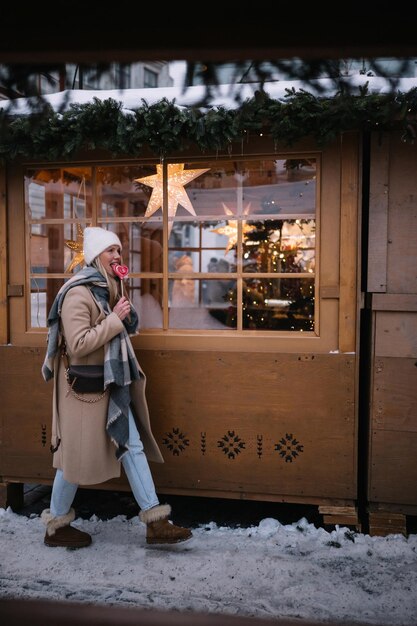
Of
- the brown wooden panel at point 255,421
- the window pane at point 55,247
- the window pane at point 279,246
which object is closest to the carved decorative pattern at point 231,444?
the brown wooden panel at point 255,421

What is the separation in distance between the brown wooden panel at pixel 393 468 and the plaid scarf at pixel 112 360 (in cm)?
168

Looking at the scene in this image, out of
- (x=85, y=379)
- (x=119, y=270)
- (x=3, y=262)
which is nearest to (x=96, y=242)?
(x=119, y=270)

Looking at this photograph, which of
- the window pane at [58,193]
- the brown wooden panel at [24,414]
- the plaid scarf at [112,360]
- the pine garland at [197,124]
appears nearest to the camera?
the pine garland at [197,124]

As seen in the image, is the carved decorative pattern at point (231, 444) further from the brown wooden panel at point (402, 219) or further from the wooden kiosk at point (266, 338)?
the brown wooden panel at point (402, 219)

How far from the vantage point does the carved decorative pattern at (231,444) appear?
3.84 m

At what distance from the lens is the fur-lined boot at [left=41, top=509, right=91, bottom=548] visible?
351cm

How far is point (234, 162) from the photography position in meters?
3.96

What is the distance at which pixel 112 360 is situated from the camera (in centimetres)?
335

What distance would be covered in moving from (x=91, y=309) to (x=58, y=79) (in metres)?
2.12

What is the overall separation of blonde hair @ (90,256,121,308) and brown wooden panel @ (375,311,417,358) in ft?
5.74

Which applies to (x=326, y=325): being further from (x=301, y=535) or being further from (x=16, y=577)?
(x=16, y=577)

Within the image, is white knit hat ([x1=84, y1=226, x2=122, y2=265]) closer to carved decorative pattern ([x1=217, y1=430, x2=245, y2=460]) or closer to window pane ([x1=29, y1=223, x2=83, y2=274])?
window pane ([x1=29, y1=223, x2=83, y2=274])

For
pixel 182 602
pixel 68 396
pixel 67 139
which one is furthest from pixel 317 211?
pixel 182 602

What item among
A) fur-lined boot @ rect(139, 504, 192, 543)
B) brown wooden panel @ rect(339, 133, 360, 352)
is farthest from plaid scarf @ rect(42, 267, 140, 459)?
brown wooden panel @ rect(339, 133, 360, 352)
